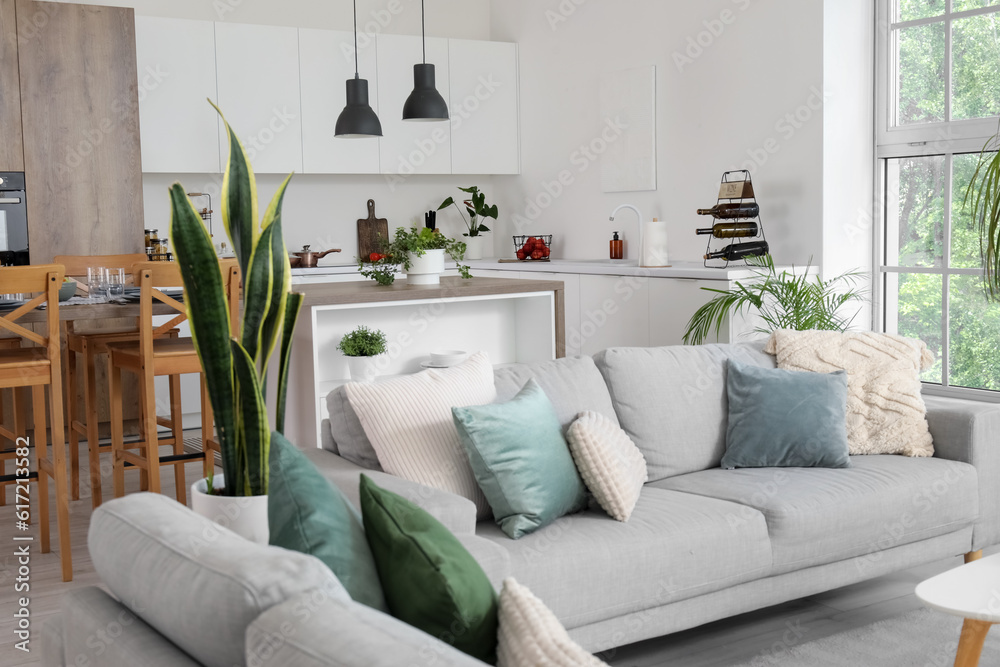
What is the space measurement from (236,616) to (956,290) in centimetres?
414

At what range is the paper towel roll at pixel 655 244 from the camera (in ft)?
16.5

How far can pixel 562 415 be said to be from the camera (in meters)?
2.72

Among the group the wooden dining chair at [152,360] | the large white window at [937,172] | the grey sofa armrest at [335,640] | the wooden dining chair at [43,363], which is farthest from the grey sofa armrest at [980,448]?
the wooden dining chair at [43,363]

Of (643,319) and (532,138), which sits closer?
(643,319)

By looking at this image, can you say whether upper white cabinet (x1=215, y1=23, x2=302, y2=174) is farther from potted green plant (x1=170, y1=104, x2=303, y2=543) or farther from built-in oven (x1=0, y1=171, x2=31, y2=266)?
potted green plant (x1=170, y1=104, x2=303, y2=543)

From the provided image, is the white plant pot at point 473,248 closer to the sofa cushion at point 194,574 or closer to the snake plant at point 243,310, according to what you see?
the snake plant at point 243,310

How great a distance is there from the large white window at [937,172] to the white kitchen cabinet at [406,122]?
111 inches

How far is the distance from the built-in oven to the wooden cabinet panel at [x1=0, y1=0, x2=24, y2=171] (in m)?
0.07

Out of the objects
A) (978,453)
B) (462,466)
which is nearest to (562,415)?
(462,466)

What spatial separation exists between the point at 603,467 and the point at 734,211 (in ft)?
8.37

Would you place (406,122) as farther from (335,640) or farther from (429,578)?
(335,640)

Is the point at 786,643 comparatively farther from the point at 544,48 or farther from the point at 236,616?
the point at 544,48

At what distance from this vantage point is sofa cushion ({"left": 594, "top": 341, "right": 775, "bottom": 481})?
2916 mm

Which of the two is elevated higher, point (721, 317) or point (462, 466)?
point (721, 317)
